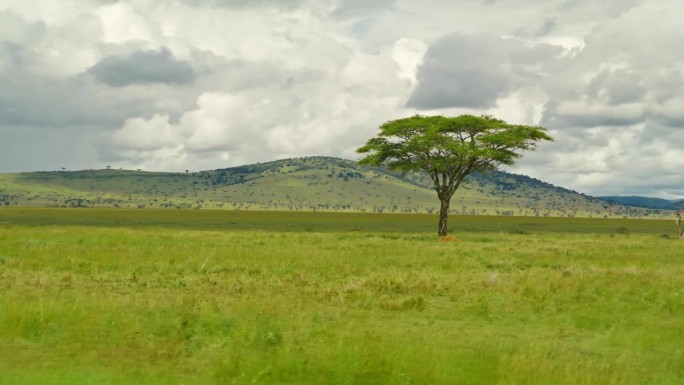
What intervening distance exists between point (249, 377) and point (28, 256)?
24.4 metres

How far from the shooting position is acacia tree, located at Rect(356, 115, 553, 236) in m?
62.2

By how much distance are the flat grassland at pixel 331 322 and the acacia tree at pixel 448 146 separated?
30.2m

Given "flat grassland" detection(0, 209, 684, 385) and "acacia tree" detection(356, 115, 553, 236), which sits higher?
"acacia tree" detection(356, 115, 553, 236)

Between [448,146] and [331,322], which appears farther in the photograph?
[448,146]

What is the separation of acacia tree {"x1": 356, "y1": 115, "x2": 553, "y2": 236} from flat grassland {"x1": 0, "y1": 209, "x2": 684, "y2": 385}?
3020 cm

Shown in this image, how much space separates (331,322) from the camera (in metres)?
17.0

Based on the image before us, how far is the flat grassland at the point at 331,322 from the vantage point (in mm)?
12141

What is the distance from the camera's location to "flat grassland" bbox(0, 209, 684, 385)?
12141mm

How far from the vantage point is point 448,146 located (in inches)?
2438

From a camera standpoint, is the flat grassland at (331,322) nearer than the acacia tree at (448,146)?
Yes

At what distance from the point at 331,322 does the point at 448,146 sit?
4685 cm

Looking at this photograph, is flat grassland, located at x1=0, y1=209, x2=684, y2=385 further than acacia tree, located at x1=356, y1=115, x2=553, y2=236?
No

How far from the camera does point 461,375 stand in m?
12.0

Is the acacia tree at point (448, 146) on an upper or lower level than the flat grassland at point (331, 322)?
upper
